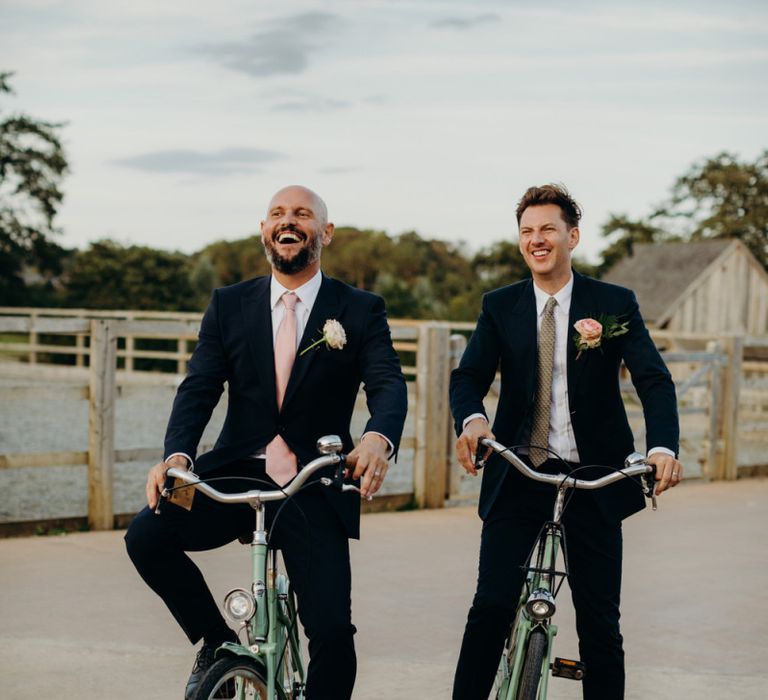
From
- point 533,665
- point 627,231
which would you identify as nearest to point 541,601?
point 533,665

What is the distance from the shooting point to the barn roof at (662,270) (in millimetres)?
45188

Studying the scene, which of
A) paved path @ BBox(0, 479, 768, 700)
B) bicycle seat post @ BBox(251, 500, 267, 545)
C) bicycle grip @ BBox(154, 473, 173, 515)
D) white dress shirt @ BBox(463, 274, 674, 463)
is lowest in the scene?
paved path @ BBox(0, 479, 768, 700)

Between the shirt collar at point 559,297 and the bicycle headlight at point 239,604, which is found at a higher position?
the shirt collar at point 559,297

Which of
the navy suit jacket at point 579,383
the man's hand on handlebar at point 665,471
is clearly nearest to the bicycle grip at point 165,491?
the navy suit jacket at point 579,383

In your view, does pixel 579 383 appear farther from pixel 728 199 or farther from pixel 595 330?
pixel 728 199

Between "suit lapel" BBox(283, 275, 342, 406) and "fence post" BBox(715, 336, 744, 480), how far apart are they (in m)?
9.85

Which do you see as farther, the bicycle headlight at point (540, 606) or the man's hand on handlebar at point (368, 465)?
the bicycle headlight at point (540, 606)

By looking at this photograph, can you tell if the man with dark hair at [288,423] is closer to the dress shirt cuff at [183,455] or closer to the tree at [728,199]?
the dress shirt cuff at [183,455]

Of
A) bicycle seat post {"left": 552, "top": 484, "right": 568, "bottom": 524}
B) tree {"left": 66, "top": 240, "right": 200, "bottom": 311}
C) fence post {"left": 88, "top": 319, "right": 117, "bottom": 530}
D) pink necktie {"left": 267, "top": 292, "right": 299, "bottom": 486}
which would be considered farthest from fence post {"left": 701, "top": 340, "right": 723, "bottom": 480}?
tree {"left": 66, "top": 240, "right": 200, "bottom": 311}

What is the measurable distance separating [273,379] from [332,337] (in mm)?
237

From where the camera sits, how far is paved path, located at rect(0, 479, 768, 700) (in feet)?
18.1

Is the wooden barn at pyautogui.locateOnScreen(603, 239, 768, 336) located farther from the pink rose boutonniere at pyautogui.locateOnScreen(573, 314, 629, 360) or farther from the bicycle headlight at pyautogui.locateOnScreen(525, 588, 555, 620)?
the bicycle headlight at pyautogui.locateOnScreen(525, 588, 555, 620)

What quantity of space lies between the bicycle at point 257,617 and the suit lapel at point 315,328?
45 cm

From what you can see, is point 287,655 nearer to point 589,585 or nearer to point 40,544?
point 589,585
